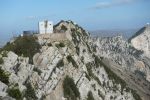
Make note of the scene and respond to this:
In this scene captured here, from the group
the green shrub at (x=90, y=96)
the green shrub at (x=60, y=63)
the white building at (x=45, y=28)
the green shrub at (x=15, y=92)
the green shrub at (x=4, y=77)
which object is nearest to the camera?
the green shrub at (x=15, y=92)

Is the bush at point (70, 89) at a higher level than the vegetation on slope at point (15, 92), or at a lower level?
lower

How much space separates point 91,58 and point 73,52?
22.3 metres

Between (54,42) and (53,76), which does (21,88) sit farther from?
(54,42)

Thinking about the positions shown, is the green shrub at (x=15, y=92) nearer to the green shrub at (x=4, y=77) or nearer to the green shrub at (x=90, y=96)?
the green shrub at (x=4, y=77)

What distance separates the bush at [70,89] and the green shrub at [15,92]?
32.3 metres

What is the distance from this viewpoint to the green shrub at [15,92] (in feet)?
168

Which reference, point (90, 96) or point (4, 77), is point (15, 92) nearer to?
point (4, 77)

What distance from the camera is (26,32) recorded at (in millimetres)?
102125

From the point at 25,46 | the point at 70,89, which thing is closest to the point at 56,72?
the point at 70,89

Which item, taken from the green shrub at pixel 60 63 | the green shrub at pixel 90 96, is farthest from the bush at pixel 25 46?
the green shrub at pixel 90 96

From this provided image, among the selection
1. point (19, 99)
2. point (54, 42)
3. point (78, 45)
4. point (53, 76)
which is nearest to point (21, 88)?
point (19, 99)

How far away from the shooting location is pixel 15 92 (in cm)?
5234

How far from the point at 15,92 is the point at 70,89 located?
36.3 meters

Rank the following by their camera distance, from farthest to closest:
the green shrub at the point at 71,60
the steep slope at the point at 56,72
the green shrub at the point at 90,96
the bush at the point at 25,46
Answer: the green shrub at the point at 90,96 < the green shrub at the point at 71,60 < the bush at the point at 25,46 < the steep slope at the point at 56,72
